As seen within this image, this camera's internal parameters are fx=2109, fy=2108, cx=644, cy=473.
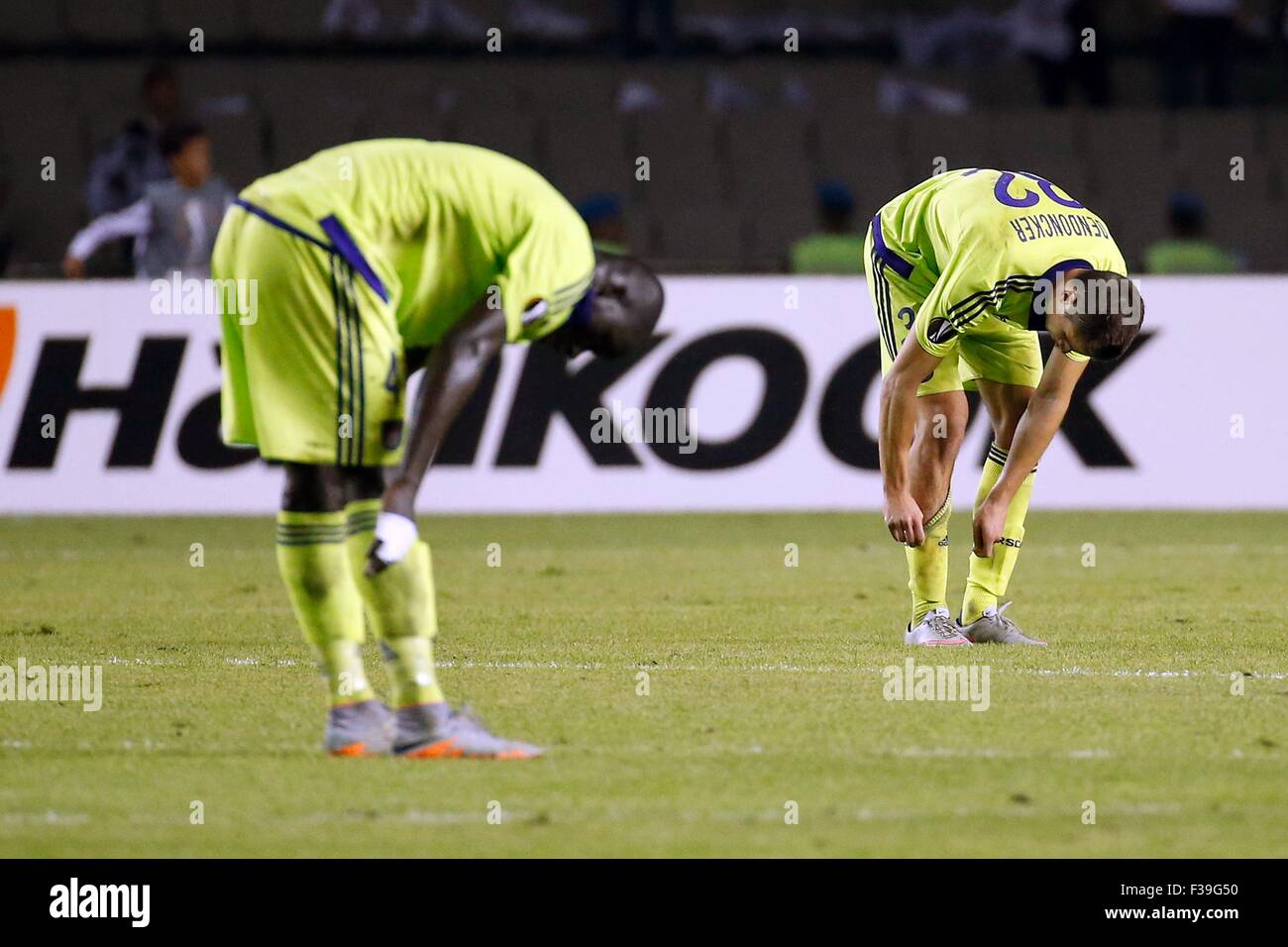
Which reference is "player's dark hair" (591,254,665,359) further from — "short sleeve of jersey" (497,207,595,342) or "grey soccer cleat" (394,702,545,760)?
"grey soccer cleat" (394,702,545,760)

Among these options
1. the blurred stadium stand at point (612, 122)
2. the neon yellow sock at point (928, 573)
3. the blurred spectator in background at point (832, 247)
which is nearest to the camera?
the neon yellow sock at point (928, 573)

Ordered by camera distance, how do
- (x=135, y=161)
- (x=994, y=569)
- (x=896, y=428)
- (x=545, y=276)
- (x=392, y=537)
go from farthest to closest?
(x=135, y=161) → (x=994, y=569) → (x=896, y=428) → (x=545, y=276) → (x=392, y=537)

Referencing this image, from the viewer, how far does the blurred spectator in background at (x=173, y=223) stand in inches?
528

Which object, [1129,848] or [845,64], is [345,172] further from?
[845,64]

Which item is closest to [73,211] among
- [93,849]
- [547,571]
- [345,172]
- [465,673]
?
[547,571]

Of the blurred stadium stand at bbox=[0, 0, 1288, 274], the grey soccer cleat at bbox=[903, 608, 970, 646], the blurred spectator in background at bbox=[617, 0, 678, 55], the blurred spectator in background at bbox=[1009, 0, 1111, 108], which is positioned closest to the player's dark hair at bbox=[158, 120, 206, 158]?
the blurred stadium stand at bbox=[0, 0, 1288, 274]

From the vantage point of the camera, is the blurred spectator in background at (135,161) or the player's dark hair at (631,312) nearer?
the player's dark hair at (631,312)

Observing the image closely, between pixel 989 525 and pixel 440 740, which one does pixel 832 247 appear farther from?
pixel 440 740

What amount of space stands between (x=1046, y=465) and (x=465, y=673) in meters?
7.05

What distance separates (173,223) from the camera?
1350 centimetres

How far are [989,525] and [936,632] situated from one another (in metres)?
0.53

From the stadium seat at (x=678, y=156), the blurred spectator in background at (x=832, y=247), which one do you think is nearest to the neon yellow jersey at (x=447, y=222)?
the blurred spectator in background at (x=832, y=247)

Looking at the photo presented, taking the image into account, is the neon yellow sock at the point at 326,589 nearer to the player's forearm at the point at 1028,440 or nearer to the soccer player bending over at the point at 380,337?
the soccer player bending over at the point at 380,337

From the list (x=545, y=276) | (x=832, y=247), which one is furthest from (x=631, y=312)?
(x=832, y=247)
